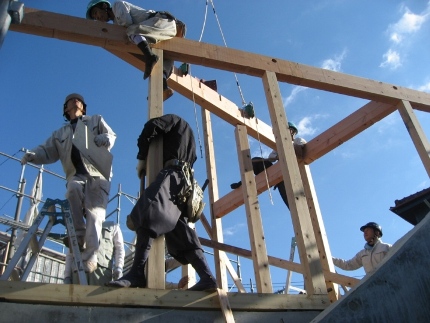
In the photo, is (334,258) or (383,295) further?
(334,258)

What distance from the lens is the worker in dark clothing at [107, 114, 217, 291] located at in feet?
9.75

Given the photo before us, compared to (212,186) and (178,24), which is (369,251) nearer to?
(212,186)

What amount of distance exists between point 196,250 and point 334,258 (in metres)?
3.39

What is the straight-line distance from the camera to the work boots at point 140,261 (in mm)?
2887

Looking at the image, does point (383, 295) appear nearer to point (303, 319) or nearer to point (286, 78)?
point (303, 319)

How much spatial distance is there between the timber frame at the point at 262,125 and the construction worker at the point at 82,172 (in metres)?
0.66

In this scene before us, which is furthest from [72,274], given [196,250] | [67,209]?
[196,250]

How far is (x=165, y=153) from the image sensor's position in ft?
11.8

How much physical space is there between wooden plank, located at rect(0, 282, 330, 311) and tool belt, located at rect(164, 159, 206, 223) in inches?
28.6

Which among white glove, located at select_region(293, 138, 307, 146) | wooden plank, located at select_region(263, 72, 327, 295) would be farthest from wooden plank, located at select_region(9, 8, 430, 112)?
white glove, located at select_region(293, 138, 307, 146)

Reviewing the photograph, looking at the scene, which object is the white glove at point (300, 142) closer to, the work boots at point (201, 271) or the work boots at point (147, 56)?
the work boots at point (147, 56)

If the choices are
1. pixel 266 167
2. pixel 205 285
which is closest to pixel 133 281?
pixel 205 285

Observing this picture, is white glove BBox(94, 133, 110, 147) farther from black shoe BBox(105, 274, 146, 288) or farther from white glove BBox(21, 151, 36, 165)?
black shoe BBox(105, 274, 146, 288)

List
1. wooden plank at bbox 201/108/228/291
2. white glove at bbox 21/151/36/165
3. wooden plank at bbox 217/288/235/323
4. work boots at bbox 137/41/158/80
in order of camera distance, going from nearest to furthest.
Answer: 1. wooden plank at bbox 217/288/235/323
2. white glove at bbox 21/151/36/165
3. work boots at bbox 137/41/158/80
4. wooden plank at bbox 201/108/228/291
